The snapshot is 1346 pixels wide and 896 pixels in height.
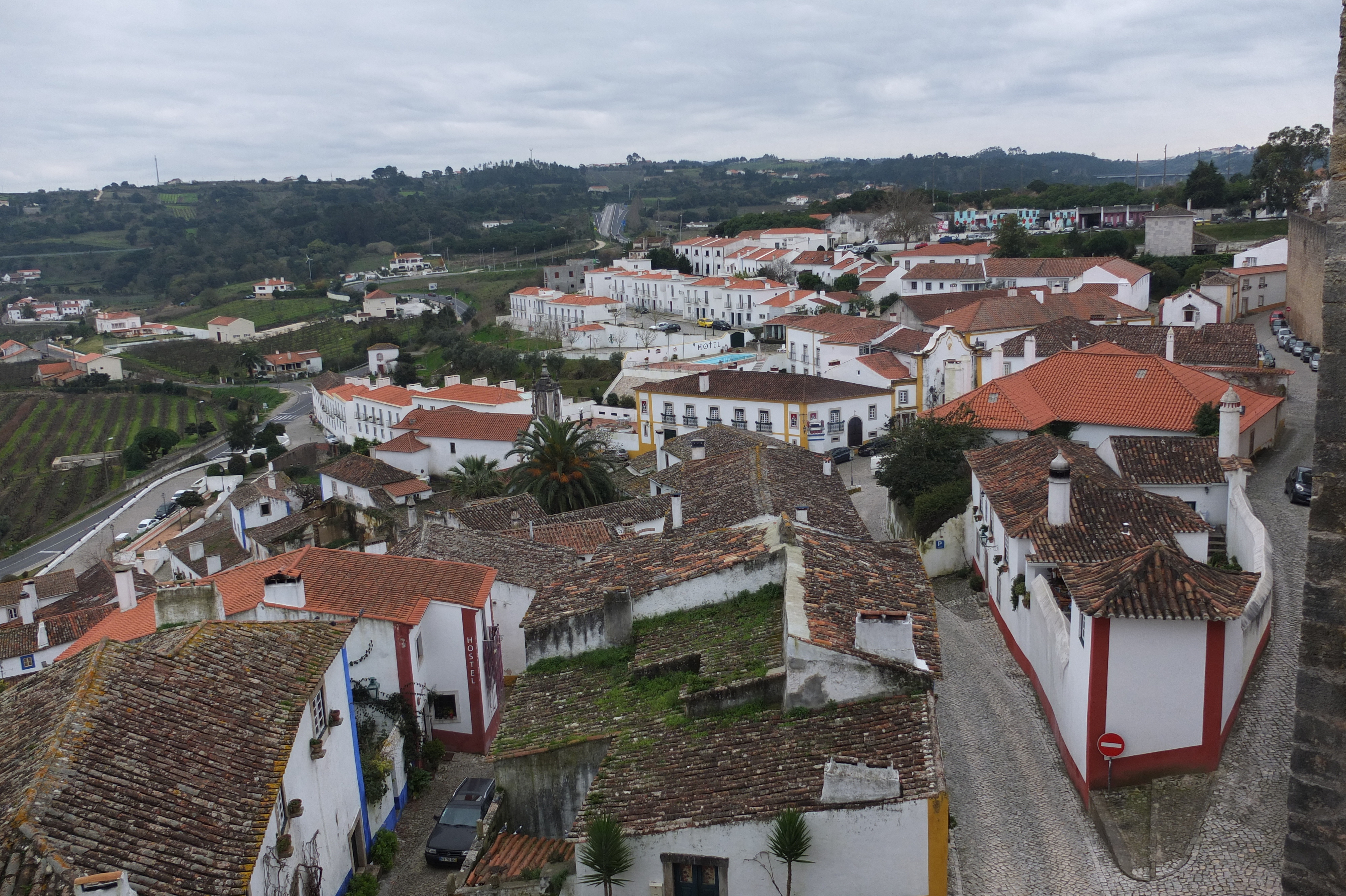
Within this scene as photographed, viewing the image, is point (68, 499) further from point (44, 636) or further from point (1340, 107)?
point (1340, 107)

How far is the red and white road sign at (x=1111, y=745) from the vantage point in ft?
40.7

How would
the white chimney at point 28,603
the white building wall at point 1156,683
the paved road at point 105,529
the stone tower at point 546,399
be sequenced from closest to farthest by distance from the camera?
the white building wall at point 1156,683, the white chimney at point 28,603, the stone tower at point 546,399, the paved road at point 105,529

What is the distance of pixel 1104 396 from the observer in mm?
28656

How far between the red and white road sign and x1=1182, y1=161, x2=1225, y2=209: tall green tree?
A: 252 ft

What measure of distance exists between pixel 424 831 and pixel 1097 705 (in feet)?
29.6

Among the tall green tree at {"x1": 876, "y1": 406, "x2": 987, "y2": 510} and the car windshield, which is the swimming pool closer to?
the tall green tree at {"x1": 876, "y1": 406, "x2": 987, "y2": 510}

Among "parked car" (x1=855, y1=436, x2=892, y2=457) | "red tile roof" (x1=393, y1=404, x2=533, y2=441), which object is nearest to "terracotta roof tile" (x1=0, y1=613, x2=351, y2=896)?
"parked car" (x1=855, y1=436, x2=892, y2=457)

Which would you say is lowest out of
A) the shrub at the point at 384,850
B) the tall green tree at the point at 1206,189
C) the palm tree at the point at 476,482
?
the palm tree at the point at 476,482

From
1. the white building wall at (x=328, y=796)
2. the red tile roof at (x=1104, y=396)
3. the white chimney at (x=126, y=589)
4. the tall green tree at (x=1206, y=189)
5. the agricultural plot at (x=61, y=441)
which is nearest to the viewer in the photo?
the white building wall at (x=328, y=796)

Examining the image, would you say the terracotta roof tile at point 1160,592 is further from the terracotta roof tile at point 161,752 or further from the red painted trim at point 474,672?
the red painted trim at point 474,672

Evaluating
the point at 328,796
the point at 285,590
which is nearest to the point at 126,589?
the point at 285,590

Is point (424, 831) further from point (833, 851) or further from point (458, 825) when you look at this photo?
point (833, 851)

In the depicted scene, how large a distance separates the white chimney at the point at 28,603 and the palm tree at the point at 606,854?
29231mm

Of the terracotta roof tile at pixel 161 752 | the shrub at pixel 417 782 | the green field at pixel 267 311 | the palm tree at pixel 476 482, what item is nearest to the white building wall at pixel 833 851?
the terracotta roof tile at pixel 161 752
